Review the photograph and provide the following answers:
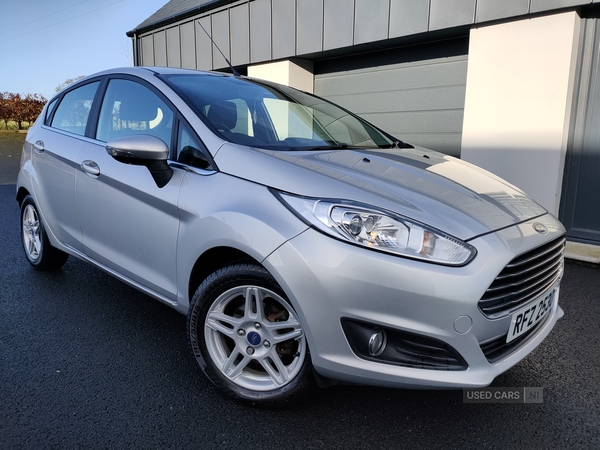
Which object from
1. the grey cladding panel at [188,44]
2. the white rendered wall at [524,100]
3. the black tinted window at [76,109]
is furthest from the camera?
the grey cladding panel at [188,44]

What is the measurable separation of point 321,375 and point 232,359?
462mm

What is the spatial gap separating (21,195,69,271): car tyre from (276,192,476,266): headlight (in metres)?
2.67

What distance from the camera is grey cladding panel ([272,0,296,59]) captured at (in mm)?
6926

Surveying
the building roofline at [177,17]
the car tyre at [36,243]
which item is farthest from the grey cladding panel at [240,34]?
the car tyre at [36,243]

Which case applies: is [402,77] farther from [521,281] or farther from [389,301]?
[389,301]

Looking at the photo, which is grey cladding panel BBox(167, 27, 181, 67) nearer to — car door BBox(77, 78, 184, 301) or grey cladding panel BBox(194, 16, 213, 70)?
grey cladding panel BBox(194, 16, 213, 70)

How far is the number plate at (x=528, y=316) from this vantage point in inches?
74.2

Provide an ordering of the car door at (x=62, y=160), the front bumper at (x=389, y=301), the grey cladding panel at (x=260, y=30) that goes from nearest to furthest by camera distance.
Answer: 1. the front bumper at (x=389, y=301)
2. the car door at (x=62, y=160)
3. the grey cladding panel at (x=260, y=30)

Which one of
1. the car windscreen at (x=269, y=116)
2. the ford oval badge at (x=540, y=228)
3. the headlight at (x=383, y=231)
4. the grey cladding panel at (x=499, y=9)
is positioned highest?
the grey cladding panel at (x=499, y=9)

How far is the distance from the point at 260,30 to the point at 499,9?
3.85 metres

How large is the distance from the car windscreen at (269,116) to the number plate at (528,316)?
1244 millimetres

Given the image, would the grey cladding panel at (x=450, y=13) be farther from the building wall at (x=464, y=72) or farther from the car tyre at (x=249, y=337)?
the car tyre at (x=249, y=337)

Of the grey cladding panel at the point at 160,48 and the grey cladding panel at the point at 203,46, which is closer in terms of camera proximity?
the grey cladding panel at the point at 203,46

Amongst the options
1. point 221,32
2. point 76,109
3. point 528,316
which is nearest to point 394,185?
point 528,316
